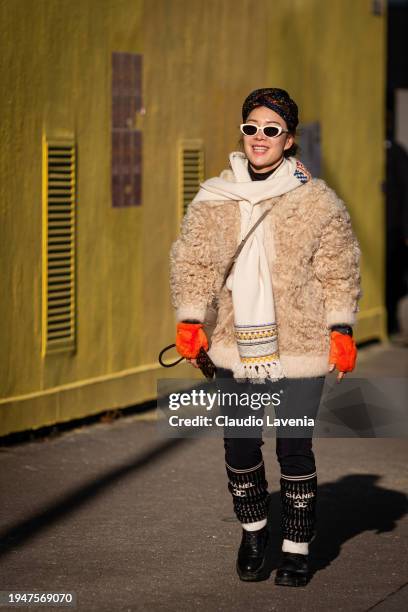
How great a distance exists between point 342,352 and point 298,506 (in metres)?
0.64

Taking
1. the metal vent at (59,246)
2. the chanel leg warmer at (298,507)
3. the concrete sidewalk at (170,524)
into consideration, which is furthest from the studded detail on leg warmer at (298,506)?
the metal vent at (59,246)

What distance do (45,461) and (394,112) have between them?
31.2ft

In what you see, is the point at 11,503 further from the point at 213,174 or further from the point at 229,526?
the point at 213,174

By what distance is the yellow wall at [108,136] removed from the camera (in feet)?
27.6

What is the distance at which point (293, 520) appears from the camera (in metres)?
5.87

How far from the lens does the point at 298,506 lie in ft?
19.1

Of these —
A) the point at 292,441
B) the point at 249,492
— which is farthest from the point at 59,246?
the point at 292,441

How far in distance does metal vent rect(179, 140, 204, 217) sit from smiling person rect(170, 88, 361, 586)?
4136 mm

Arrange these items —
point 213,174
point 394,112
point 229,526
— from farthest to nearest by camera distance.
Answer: point 394,112 < point 213,174 < point 229,526

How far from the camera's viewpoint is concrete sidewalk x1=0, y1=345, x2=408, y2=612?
5785mm

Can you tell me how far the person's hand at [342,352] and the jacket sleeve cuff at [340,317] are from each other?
0.05 m

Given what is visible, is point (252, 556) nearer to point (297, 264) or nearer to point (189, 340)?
point (189, 340)

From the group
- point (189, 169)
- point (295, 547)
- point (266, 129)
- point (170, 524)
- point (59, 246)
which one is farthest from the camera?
point (189, 169)

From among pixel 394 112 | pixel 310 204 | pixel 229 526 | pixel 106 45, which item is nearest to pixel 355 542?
pixel 229 526
